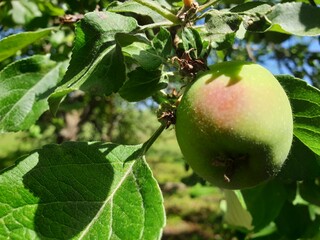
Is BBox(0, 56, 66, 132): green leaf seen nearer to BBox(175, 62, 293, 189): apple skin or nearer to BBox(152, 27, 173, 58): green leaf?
BBox(152, 27, 173, 58): green leaf

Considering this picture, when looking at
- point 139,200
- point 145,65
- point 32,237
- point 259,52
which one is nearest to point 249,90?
point 145,65

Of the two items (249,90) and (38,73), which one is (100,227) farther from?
(38,73)

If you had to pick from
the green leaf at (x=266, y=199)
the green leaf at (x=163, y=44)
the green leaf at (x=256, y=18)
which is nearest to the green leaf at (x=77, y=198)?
the green leaf at (x=163, y=44)

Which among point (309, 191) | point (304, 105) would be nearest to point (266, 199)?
point (309, 191)

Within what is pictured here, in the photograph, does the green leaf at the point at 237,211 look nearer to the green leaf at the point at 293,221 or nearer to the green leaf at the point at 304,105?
the green leaf at the point at 293,221

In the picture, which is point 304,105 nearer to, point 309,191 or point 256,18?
point 256,18

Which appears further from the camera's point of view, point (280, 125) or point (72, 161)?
point (72, 161)
